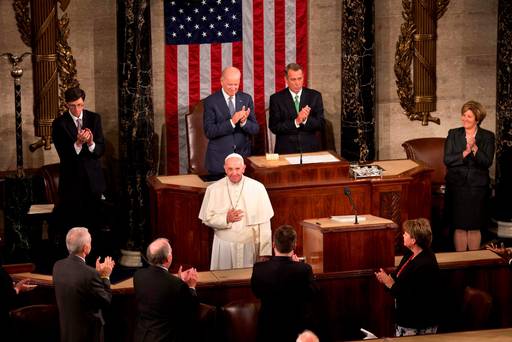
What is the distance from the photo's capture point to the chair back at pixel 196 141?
44.3ft

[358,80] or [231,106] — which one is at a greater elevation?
[358,80]

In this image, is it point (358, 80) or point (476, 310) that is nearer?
point (476, 310)

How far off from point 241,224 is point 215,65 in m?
3.86

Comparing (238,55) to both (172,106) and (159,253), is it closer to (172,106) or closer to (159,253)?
(172,106)

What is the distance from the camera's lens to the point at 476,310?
8.90 meters

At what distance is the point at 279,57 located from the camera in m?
14.2

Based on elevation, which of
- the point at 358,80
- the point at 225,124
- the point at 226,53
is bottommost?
the point at 225,124

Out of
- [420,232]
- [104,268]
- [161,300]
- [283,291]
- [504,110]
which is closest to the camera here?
[161,300]

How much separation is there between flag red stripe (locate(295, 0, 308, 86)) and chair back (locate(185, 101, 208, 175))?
1586 millimetres

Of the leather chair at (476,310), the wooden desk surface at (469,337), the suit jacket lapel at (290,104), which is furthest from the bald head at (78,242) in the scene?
the suit jacket lapel at (290,104)

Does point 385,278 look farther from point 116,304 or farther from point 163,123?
point 163,123

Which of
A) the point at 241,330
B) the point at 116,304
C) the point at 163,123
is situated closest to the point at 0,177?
the point at 163,123

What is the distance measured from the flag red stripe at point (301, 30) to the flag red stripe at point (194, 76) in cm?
130

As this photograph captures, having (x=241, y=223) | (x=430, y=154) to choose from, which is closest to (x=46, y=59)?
(x=241, y=223)
